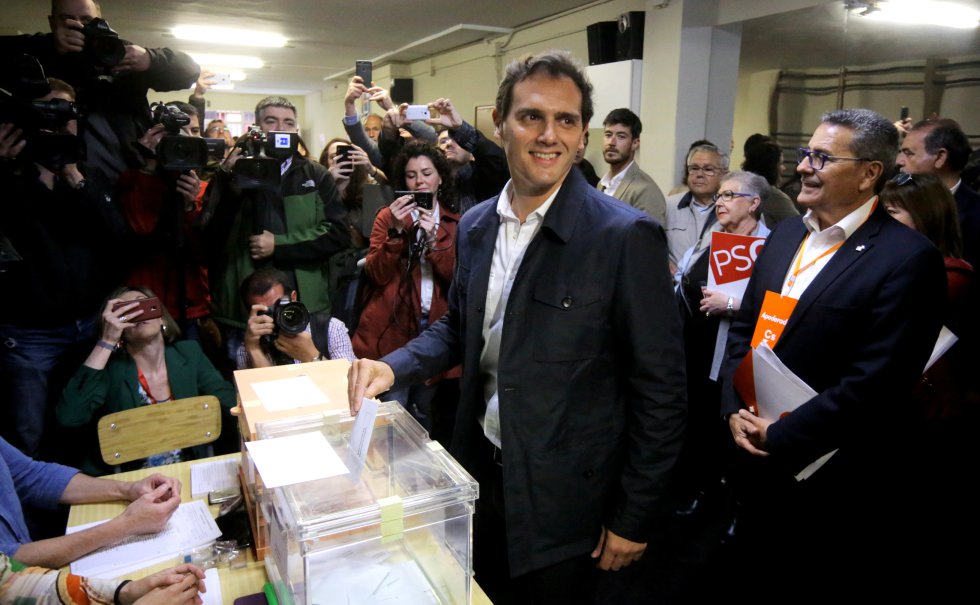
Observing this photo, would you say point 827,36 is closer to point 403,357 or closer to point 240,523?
point 403,357

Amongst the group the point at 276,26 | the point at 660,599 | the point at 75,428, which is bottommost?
the point at 660,599

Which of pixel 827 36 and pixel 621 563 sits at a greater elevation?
pixel 827 36

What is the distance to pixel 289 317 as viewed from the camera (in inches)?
83.0

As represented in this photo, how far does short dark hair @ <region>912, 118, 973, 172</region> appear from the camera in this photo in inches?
103

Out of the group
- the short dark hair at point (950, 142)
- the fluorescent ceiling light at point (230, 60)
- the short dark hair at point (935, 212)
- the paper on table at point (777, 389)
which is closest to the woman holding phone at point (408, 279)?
the paper on table at point (777, 389)

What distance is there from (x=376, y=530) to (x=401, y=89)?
25.5 ft

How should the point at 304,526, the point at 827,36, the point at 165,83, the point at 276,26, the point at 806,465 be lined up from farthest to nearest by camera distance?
the point at 276,26 → the point at 827,36 → the point at 165,83 → the point at 806,465 → the point at 304,526

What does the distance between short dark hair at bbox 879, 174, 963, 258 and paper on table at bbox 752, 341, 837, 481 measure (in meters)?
0.83

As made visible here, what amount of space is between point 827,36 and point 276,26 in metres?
4.85

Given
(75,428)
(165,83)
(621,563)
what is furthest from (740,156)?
(75,428)

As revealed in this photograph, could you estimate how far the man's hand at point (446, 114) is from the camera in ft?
9.38

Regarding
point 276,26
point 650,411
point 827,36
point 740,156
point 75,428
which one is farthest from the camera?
point 276,26

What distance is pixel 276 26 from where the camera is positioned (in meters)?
6.16

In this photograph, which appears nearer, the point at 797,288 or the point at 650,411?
the point at 650,411
